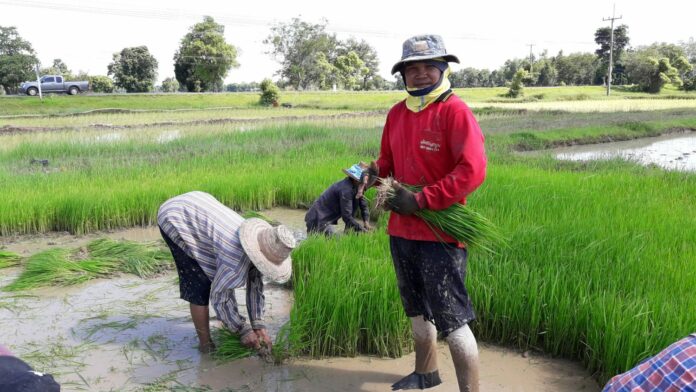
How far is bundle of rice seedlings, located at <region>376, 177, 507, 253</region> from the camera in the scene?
2.19m

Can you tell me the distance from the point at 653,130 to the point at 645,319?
15.3m

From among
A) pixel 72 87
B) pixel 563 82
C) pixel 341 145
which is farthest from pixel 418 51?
pixel 563 82

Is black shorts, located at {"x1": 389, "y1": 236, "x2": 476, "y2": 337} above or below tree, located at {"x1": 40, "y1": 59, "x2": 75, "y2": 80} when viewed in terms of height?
below

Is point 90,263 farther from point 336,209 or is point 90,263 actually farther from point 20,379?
point 20,379

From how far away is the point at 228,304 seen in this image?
2.61 meters

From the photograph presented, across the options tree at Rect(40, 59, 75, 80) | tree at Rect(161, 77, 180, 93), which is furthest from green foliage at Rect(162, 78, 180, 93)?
tree at Rect(40, 59, 75, 80)

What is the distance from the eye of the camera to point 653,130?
15820mm

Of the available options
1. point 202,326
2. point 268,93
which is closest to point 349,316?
point 202,326

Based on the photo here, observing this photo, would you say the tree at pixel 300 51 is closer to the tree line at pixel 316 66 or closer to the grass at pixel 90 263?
the tree line at pixel 316 66

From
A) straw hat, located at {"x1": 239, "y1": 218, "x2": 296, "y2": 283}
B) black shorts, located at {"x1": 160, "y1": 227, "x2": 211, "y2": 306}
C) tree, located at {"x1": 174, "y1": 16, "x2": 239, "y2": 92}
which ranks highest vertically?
tree, located at {"x1": 174, "y1": 16, "x2": 239, "y2": 92}

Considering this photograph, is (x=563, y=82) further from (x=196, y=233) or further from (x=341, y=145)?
(x=196, y=233)

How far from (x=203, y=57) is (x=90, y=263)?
113 feet

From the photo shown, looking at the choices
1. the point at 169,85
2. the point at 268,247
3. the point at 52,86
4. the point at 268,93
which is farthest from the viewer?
the point at 169,85

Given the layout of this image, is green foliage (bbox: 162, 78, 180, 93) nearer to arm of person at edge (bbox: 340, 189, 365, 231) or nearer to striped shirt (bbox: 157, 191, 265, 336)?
arm of person at edge (bbox: 340, 189, 365, 231)
